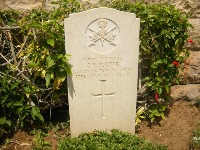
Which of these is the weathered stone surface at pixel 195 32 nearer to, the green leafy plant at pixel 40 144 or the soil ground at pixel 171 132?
the soil ground at pixel 171 132

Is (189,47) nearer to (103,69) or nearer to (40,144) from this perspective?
→ (103,69)

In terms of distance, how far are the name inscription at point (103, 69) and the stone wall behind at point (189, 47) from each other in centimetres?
109

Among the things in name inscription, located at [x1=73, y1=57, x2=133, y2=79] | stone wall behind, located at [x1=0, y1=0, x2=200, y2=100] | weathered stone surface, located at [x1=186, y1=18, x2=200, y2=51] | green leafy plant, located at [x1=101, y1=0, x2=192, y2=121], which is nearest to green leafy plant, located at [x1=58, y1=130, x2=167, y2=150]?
green leafy plant, located at [x1=101, y1=0, x2=192, y2=121]

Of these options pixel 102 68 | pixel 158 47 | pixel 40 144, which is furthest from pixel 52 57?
pixel 158 47

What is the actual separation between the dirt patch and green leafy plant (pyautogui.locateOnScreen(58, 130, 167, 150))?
0.27 metres

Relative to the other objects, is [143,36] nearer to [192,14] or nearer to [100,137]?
[192,14]

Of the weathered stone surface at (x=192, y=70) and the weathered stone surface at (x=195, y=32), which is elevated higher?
the weathered stone surface at (x=195, y=32)

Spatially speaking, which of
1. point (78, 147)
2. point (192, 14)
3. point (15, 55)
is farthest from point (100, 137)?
point (192, 14)

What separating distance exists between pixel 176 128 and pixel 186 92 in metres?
0.66

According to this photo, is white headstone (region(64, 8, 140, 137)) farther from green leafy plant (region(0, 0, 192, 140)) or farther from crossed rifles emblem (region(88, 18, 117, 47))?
green leafy plant (region(0, 0, 192, 140))

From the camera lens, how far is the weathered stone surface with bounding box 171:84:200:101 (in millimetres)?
4500

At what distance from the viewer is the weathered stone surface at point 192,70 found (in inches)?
Answer: 174

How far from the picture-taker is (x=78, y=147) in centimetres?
345

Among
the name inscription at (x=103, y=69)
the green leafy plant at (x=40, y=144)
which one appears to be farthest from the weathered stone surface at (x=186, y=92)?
the green leafy plant at (x=40, y=144)
